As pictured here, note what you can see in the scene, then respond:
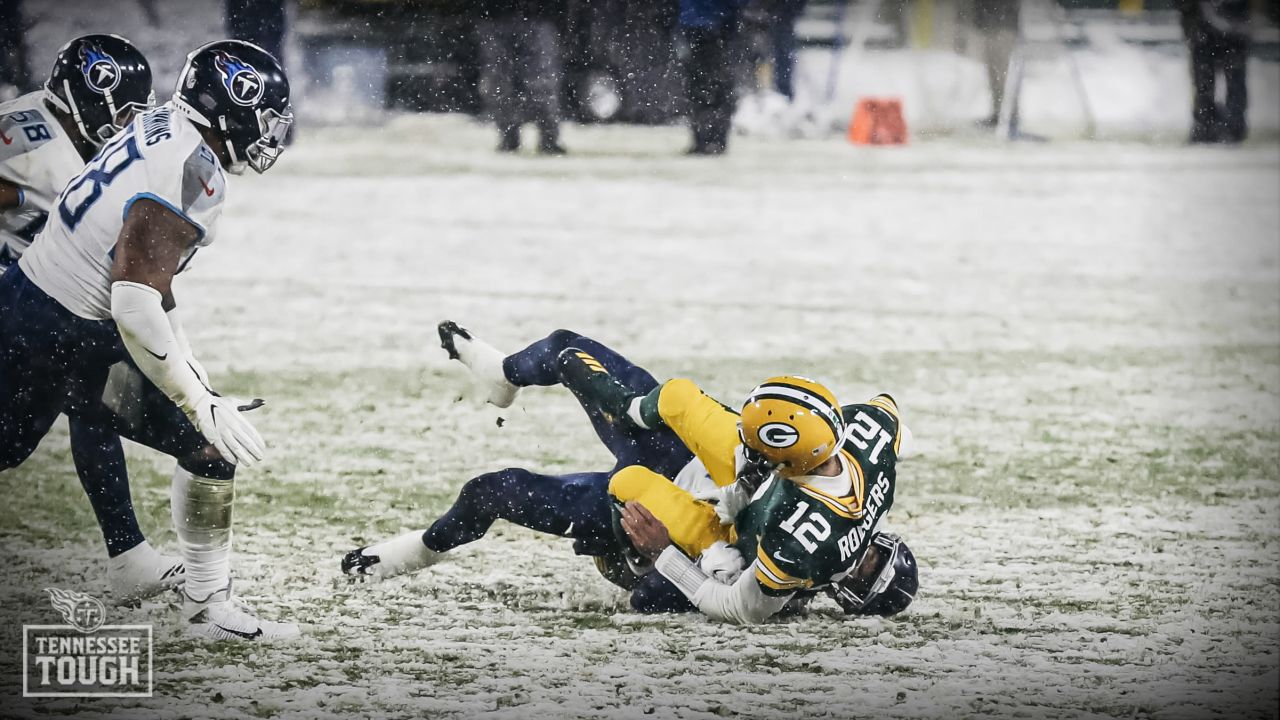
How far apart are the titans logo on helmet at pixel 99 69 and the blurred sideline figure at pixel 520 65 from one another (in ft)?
35.8

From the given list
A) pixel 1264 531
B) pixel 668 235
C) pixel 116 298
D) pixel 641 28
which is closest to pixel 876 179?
pixel 641 28

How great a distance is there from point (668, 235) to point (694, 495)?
8.24m

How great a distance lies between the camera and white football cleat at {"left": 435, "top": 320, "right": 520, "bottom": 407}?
5152 mm

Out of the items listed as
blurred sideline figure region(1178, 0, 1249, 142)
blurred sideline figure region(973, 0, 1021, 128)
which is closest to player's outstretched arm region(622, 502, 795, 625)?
blurred sideline figure region(1178, 0, 1249, 142)

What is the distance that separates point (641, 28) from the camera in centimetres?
1578

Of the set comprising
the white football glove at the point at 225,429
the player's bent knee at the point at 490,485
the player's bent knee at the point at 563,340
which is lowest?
the player's bent knee at the point at 490,485

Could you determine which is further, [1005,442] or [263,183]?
[263,183]

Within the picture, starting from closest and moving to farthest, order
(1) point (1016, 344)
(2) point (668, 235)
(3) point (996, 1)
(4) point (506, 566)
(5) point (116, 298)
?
(5) point (116, 298) < (4) point (506, 566) < (1) point (1016, 344) < (2) point (668, 235) < (3) point (996, 1)

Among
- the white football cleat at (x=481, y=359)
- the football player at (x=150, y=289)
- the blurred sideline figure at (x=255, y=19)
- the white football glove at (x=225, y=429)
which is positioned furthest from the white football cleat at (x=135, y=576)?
the blurred sideline figure at (x=255, y=19)

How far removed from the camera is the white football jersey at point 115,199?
425 cm

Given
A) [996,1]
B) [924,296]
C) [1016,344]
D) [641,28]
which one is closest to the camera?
[1016,344]

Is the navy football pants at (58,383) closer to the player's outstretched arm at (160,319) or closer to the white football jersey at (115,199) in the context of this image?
the white football jersey at (115,199)

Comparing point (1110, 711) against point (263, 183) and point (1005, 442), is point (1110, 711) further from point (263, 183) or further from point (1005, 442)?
point (263, 183)

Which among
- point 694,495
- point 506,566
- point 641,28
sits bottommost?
point 506,566
